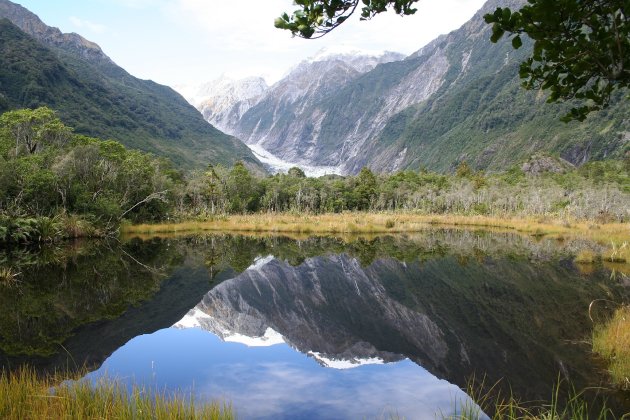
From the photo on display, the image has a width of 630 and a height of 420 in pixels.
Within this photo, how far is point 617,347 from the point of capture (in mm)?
8484

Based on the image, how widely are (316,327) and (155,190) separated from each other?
36.6m

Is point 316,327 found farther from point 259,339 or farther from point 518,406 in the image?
point 518,406

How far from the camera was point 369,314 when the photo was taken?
1320 cm

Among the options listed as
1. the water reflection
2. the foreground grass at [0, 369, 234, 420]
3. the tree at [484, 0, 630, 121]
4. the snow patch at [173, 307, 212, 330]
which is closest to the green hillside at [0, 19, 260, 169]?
the snow patch at [173, 307, 212, 330]

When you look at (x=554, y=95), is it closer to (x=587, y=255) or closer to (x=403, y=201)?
(x=587, y=255)

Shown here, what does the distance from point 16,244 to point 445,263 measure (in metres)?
24.1

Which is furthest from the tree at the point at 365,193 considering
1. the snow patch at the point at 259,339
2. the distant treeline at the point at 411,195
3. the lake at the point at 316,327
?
the snow patch at the point at 259,339

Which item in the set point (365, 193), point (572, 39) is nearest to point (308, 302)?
point (572, 39)

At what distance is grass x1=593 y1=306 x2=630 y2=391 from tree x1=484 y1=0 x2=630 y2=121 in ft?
14.7

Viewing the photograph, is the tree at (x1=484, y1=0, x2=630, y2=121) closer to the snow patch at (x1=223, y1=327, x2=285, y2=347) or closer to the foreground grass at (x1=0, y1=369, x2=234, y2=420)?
the foreground grass at (x1=0, y1=369, x2=234, y2=420)

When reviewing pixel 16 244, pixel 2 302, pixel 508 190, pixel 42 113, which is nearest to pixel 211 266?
pixel 2 302

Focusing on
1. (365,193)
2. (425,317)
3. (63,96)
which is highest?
(63,96)

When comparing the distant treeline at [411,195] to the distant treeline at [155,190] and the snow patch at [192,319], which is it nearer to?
the distant treeline at [155,190]

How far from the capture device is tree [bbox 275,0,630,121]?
4.75 meters
